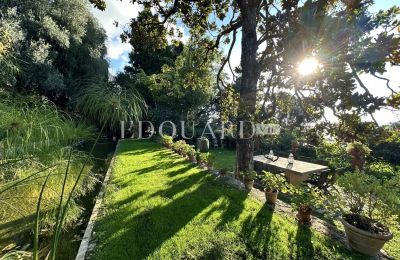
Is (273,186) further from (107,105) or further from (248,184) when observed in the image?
(107,105)

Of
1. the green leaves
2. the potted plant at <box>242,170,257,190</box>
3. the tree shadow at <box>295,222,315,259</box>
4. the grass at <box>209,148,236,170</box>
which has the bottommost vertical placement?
the grass at <box>209,148,236,170</box>

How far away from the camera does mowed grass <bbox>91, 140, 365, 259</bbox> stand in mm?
3990

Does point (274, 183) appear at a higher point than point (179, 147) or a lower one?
lower

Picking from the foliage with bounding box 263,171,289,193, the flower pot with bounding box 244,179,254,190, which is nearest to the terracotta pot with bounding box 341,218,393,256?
the foliage with bounding box 263,171,289,193

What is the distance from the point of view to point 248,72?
302 inches

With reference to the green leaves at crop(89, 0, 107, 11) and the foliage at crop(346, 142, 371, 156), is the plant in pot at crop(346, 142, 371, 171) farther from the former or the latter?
the green leaves at crop(89, 0, 107, 11)

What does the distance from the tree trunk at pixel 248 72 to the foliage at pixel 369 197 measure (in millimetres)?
3081

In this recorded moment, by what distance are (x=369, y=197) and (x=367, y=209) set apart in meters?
0.44

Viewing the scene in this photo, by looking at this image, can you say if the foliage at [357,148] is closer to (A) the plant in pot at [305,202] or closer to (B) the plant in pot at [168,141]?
(A) the plant in pot at [305,202]

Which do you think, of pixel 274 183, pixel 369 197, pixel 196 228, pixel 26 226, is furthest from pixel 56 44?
pixel 369 197

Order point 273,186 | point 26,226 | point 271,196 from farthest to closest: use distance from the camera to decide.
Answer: point 273,186 → point 271,196 → point 26,226

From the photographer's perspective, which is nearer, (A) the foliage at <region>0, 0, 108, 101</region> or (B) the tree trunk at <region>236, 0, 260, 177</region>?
(B) the tree trunk at <region>236, 0, 260, 177</region>

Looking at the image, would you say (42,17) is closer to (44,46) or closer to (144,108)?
(44,46)

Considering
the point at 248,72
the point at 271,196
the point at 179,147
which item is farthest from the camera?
the point at 179,147
